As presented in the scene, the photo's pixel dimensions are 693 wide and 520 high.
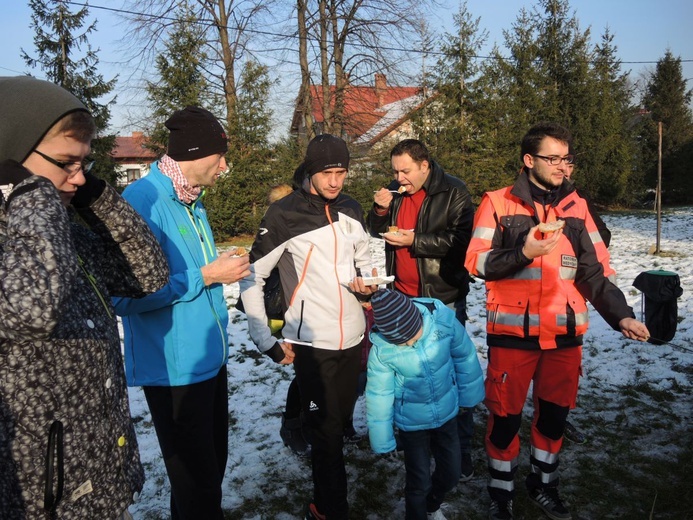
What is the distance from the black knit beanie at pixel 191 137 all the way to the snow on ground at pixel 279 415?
2.14 metres

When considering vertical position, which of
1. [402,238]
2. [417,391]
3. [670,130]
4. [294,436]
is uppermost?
[670,130]

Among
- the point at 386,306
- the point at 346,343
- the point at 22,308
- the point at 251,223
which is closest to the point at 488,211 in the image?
the point at 386,306

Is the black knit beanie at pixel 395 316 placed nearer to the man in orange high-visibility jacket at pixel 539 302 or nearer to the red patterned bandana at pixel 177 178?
the man in orange high-visibility jacket at pixel 539 302

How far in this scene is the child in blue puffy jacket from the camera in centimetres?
261

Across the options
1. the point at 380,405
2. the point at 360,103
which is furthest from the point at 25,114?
the point at 360,103

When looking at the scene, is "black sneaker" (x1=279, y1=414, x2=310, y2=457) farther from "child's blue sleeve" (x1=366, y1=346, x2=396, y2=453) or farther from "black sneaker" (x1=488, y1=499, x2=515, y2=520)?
"black sneaker" (x1=488, y1=499, x2=515, y2=520)

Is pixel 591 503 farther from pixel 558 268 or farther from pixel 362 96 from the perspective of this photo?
pixel 362 96

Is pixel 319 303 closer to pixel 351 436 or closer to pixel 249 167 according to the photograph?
pixel 351 436

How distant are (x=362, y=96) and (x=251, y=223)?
6466mm

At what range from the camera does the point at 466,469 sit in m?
3.35

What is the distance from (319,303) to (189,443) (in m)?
0.96

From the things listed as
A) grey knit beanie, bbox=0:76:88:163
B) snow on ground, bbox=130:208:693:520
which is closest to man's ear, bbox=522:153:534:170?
snow on ground, bbox=130:208:693:520

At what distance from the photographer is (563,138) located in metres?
2.80

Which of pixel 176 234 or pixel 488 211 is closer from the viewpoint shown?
pixel 176 234
